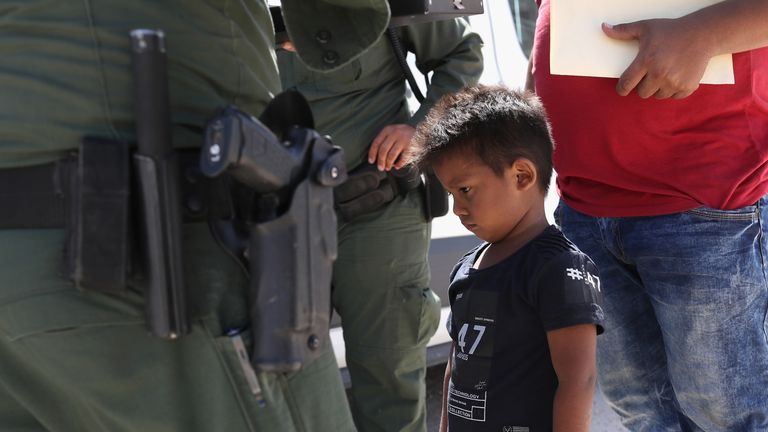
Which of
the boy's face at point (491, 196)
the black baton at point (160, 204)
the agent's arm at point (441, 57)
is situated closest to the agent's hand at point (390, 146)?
the agent's arm at point (441, 57)

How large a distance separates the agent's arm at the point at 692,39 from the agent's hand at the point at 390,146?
767mm

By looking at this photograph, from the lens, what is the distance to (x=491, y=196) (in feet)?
6.26

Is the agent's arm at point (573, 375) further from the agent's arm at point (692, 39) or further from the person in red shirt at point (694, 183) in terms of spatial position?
the agent's arm at point (692, 39)

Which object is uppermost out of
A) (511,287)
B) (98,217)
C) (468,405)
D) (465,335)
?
(98,217)

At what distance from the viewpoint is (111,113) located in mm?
1143

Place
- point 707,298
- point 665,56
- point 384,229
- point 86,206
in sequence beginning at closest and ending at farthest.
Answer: point 86,206 → point 665,56 → point 707,298 → point 384,229

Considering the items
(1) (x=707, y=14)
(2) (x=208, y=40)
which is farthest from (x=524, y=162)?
(2) (x=208, y=40)

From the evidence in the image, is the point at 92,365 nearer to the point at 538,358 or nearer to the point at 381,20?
the point at 381,20

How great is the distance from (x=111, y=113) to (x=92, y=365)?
33 centimetres

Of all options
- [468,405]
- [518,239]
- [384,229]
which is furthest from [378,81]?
[468,405]

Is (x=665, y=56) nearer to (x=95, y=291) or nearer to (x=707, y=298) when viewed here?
(x=707, y=298)

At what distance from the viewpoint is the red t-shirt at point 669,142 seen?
182 centimetres

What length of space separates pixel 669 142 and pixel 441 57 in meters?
0.91

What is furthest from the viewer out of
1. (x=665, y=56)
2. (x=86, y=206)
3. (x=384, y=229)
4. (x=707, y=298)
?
(x=384, y=229)
